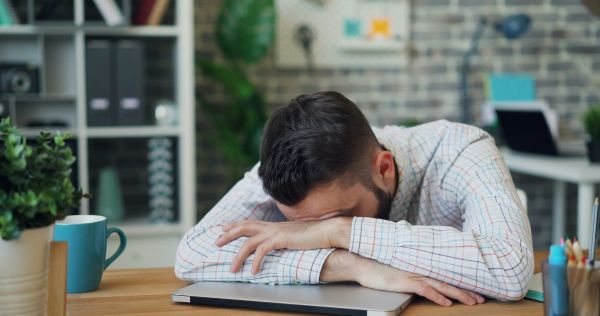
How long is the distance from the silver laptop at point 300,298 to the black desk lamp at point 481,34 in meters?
2.71

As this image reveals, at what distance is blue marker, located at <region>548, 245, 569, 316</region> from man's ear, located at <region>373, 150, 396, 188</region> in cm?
51

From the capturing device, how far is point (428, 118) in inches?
155

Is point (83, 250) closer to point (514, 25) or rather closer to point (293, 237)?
point (293, 237)

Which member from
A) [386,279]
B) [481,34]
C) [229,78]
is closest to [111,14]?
[229,78]

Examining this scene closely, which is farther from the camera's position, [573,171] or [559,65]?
[559,65]

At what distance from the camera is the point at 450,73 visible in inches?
155

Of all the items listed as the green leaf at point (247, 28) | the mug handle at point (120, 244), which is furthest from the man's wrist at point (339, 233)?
the green leaf at point (247, 28)

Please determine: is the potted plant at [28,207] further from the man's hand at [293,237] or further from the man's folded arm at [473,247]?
the man's folded arm at [473,247]

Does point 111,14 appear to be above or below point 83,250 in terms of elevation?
above

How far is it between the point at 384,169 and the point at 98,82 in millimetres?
1944

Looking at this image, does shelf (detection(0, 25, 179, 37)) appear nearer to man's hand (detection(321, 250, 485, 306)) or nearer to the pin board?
the pin board

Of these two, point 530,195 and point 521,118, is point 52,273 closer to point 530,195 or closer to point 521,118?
point 521,118

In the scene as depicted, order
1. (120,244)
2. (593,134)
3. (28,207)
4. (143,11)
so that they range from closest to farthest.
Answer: (28,207) < (120,244) < (593,134) < (143,11)

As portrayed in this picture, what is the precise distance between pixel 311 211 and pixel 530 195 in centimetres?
296
